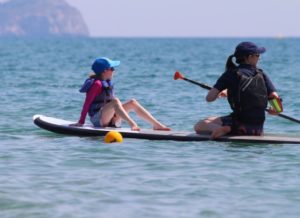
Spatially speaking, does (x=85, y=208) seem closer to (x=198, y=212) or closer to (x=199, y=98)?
(x=198, y=212)

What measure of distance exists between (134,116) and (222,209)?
7566 mm

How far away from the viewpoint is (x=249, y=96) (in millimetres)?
10852

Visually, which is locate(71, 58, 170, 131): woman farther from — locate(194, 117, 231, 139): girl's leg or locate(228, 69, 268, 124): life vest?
locate(228, 69, 268, 124): life vest

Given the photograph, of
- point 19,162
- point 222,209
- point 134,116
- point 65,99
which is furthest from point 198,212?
point 65,99

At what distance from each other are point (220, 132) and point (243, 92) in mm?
615

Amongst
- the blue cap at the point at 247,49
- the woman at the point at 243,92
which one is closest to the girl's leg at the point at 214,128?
the woman at the point at 243,92

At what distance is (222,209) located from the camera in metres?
7.76

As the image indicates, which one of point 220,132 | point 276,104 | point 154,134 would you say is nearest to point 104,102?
point 154,134

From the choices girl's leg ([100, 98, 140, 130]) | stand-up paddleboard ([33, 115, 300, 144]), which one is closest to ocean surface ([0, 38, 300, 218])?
stand-up paddleboard ([33, 115, 300, 144])

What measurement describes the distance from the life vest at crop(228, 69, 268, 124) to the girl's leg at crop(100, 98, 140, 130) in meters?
1.38

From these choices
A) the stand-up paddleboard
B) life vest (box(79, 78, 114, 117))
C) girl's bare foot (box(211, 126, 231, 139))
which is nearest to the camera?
the stand-up paddleboard

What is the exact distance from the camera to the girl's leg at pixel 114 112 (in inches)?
450

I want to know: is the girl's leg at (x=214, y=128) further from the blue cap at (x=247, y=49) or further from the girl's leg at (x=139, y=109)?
the blue cap at (x=247, y=49)

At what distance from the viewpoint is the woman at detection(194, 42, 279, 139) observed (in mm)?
10742
